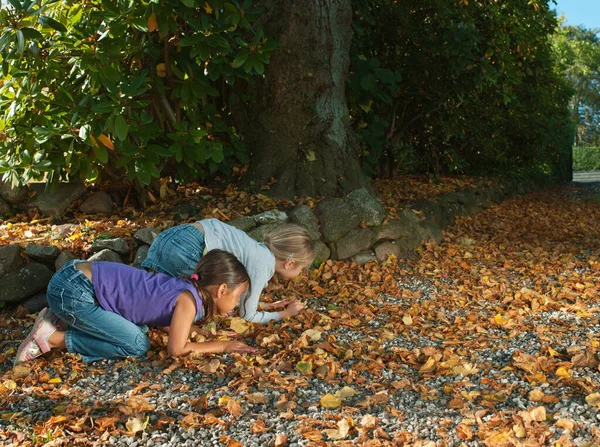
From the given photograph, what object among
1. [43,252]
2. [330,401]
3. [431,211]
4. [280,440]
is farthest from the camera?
[431,211]

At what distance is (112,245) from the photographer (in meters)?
4.35

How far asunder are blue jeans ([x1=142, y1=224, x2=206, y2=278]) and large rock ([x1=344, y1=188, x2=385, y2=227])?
6.96 feet

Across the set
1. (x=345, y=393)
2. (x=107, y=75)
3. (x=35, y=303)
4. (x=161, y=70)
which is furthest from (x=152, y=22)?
(x=345, y=393)

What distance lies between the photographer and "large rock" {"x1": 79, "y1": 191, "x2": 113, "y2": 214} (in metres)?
5.28

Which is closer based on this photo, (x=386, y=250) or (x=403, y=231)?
(x=386, y=250)

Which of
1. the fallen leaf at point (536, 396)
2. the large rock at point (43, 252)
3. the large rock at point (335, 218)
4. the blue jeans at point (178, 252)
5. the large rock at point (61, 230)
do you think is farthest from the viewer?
the large rock at point (335, 218)

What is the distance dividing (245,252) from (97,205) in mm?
2358

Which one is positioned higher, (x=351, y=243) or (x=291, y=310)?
(x=351, y=243)

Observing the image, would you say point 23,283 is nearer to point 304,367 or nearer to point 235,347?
point 235,347

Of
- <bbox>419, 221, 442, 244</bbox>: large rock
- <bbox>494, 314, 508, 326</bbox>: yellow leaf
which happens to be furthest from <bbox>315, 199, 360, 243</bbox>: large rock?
<bbox>494, 314, 508, 326</bbox>: yellow leaf

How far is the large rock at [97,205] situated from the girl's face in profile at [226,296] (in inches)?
100

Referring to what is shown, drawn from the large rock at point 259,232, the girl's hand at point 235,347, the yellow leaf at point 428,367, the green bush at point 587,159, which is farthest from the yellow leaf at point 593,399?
the green bush at point 587,159

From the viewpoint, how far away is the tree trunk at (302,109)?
18.7 ft

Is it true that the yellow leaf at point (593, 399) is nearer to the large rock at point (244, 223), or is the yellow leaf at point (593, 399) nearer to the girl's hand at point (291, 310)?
the girl's hand at point (291, 310)
